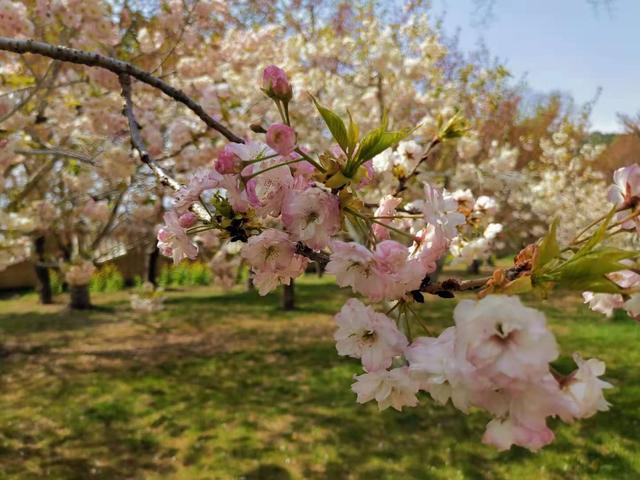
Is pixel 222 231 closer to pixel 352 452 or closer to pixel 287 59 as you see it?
pixel 352 452

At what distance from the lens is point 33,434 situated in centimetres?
442

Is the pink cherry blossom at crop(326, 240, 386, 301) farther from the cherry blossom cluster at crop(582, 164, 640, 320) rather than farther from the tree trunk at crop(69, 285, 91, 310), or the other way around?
the tree trunk at crop(69, 285, 91, 310)

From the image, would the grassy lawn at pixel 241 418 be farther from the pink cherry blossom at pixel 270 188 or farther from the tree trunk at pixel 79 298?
the pink cherry blossom at pixel 270 188

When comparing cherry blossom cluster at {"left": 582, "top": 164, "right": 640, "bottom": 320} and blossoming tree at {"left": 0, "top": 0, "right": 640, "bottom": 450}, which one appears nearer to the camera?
blossoming tree at {"left": 0, "top": 0, "right": 640, "bottom": 450}

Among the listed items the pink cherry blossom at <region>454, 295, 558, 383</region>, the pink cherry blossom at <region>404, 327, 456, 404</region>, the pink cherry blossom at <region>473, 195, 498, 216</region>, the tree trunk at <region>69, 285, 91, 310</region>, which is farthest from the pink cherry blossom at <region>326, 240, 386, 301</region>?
the tree trunk at <region>69, 285, 91, 310</region>

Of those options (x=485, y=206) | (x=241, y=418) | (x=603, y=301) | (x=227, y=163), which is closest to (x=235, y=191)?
(x=227, y=163)

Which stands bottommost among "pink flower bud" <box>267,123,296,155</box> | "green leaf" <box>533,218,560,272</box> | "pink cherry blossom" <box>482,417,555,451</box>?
"pink cherry blossom" <box>482,417,555,451</box>

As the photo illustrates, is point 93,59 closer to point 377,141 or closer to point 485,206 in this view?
point 377,141

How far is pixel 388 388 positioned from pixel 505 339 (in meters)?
0.34

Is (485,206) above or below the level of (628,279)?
above

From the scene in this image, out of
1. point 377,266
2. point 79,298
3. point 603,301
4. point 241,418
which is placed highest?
point 377,266

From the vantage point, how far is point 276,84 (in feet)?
3.09

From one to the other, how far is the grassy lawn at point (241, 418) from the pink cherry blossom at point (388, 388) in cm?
302

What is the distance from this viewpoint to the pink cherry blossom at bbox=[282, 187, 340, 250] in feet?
2.86
